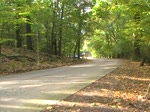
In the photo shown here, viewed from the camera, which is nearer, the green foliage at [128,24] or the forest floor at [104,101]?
the forest floor at [104,101]

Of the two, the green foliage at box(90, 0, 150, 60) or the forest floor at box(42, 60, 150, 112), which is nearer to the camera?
the forest floor at box(42, 60, 150, 112)

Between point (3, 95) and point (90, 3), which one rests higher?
point (90, 3)

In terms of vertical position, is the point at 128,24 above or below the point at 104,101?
above

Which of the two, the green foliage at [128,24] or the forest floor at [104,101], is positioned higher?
the green foliage at [128,24]

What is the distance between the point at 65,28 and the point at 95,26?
6.78 m

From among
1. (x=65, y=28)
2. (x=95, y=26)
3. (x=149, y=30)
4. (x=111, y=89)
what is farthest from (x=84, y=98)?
(x=95, y=26)

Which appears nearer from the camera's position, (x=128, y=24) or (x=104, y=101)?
(x=104, y=101)

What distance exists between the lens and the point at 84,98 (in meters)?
9.62

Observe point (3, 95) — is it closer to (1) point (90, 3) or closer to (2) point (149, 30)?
(2) point (149, 30)

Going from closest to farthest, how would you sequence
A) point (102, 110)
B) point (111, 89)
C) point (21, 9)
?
point (102, 110)
point (111, 89)
point (21, 9)

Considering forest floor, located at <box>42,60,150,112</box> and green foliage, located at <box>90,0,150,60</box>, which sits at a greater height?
green foliage, located at <box>90,0,150,60</box>

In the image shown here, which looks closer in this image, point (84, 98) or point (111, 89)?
point (84, 98)

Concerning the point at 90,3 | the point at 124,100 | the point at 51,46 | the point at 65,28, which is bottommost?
the point at 124,100

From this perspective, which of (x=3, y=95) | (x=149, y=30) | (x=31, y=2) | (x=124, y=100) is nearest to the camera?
(x=124, y=100)
